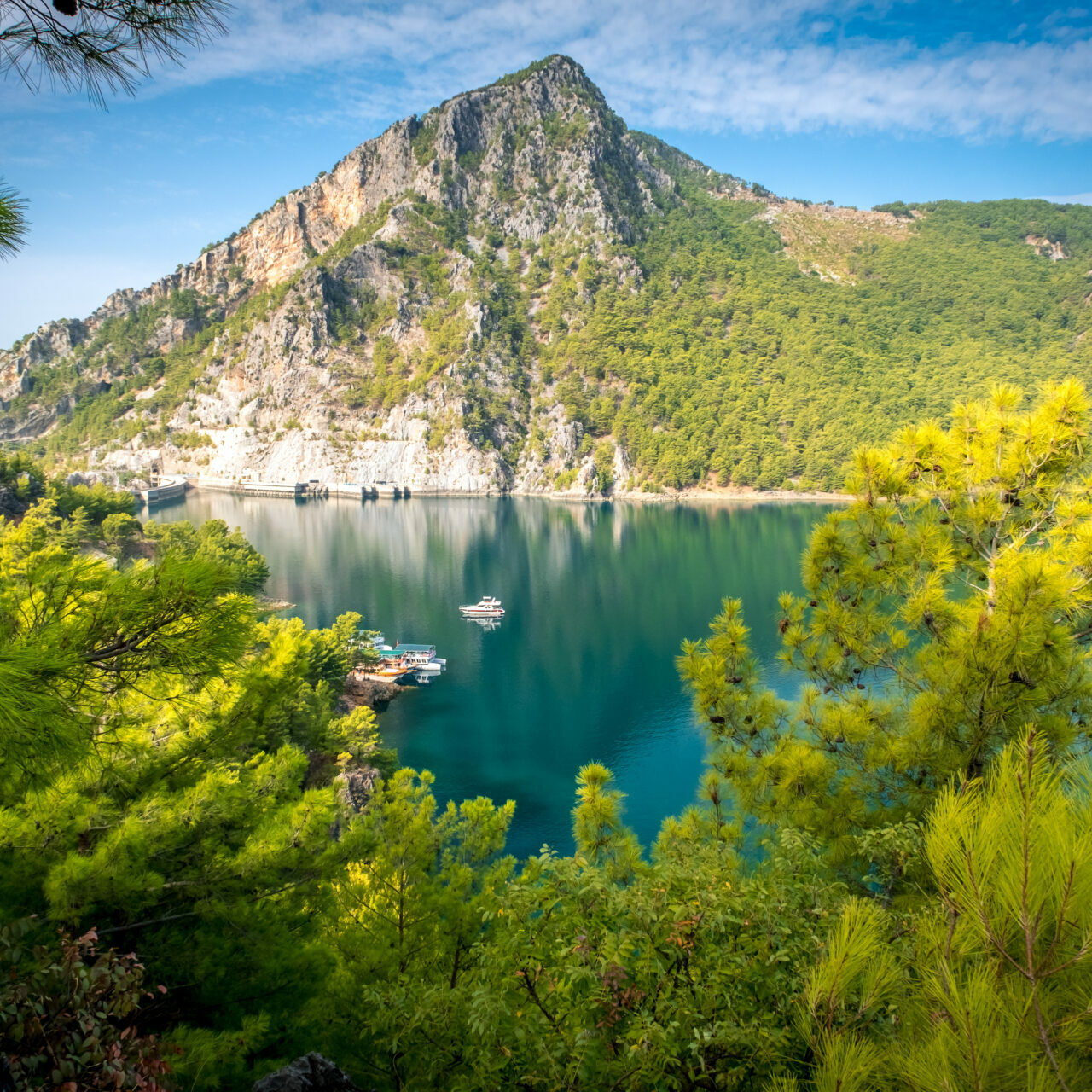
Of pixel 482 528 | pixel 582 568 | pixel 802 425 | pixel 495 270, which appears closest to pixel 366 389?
pixel 495 270

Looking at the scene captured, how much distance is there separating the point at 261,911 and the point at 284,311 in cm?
10377

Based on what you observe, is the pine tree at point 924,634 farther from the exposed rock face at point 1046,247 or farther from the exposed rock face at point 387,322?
the exposed rock face at point 1046,247

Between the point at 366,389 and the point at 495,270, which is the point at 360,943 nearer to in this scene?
the point at 366,389

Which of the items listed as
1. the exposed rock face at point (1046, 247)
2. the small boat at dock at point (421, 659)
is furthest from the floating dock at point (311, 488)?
the exposed rock face at point (1046, 247)

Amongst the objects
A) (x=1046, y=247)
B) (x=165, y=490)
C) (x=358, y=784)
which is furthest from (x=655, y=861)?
(x=1046, y=247)

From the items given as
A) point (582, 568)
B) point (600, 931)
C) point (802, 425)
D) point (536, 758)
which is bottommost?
point (536, 758)

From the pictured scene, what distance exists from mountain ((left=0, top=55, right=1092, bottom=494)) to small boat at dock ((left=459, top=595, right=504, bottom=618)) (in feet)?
154

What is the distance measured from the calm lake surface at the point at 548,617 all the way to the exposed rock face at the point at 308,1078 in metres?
11.0

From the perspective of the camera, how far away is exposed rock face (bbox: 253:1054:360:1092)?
8.39ft

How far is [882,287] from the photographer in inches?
3784

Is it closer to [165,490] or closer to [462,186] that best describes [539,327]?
[462,186]

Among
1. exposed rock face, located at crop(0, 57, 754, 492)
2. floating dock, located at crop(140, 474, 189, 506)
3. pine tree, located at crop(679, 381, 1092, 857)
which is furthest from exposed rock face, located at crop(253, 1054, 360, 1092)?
exposed rock face, located at crop(0, 57, 754, 492)

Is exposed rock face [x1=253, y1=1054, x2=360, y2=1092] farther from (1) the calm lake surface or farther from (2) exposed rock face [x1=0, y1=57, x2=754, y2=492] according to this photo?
(2) exposed rock face [x1=0, y1=57, x2=754, y2=492]

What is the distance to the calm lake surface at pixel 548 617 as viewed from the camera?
17.0 metres
